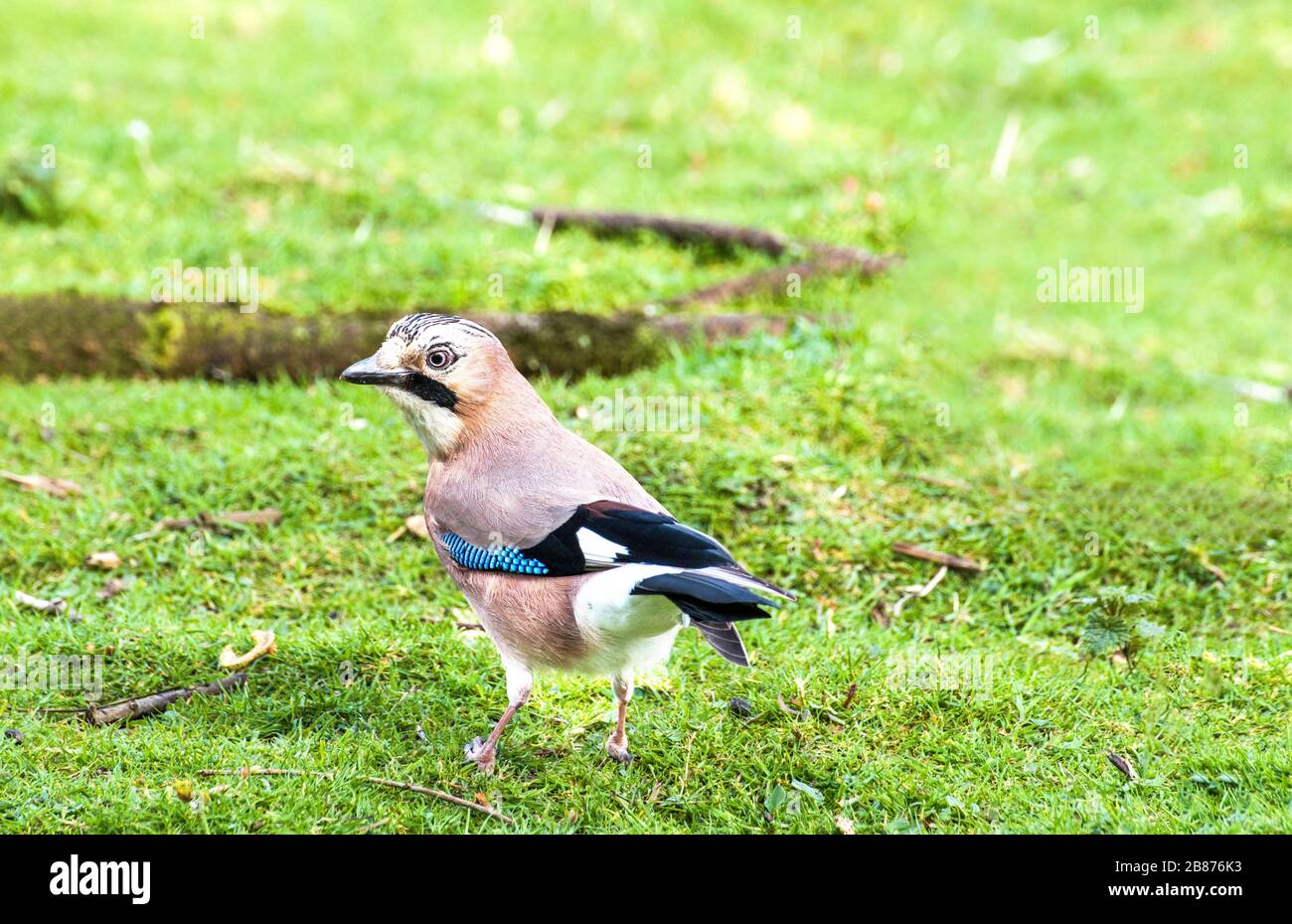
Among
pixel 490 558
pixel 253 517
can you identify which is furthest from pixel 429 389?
pixel 253 517

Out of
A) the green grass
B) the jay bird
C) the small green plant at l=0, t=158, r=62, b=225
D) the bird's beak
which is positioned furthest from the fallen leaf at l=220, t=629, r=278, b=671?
the small green plant at l=0, t=158, r=62, b=225

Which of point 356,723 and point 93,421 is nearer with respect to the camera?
point 356,723

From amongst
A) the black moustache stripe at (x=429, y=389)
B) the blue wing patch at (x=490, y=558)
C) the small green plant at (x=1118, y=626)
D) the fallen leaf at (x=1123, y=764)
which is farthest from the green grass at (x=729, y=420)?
the black moustache stripe at (x=429, y=389)

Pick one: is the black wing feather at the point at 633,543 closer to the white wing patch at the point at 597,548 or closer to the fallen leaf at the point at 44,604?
the white wing patch at the point at 597,548

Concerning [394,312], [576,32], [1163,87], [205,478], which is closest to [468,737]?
[205,478]

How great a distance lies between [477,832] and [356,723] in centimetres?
80

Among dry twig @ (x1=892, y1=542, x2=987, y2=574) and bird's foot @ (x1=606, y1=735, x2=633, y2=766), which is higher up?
dry twig @ (x1=892, y1=542, x2=987, y2=574)

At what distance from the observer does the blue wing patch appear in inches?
180

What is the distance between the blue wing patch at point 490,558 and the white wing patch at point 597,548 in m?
0.17

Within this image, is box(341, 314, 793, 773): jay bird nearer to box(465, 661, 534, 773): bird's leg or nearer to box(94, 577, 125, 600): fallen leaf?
box(465, 661, 534, 773): bird's leg

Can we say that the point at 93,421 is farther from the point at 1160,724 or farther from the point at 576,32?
the point at 576,32

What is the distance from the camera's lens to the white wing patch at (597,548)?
4.36 meters

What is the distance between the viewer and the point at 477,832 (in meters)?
4.43

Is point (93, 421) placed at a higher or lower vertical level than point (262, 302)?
lower
